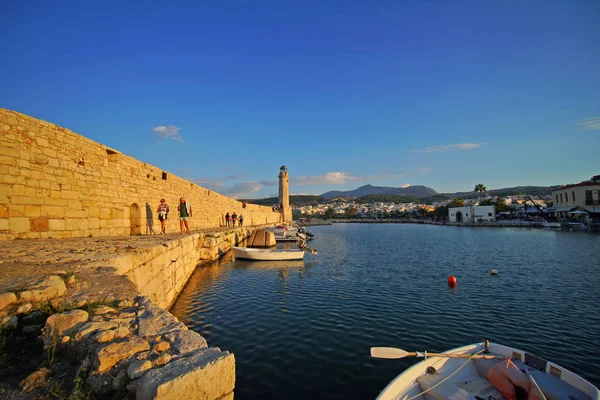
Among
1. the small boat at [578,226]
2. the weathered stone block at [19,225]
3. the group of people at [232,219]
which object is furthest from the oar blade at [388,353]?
the small boat at [578,226]

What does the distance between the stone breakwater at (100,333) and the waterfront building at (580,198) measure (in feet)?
241

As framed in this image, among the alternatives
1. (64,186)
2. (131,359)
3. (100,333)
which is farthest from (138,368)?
(64,186)

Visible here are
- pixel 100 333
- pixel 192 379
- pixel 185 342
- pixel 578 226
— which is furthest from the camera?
pixel 578 226

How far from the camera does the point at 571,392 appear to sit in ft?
14.8

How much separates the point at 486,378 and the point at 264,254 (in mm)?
15669

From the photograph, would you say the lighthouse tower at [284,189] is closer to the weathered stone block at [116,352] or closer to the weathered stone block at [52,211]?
the weathered stone block at [52,211]

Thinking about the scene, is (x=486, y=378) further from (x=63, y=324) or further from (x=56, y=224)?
(x=56, y=224)

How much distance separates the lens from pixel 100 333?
3.06 metres

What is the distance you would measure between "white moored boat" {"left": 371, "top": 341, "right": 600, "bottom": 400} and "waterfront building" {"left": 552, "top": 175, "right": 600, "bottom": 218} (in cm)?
6821

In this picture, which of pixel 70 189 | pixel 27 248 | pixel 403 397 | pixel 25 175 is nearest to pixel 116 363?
pixel 403 397

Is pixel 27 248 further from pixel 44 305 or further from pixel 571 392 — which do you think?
pixel 571 392

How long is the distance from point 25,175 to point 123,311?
22.0 feet

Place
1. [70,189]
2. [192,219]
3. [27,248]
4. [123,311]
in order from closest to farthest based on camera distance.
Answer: [123,311], [27,248], [70,189], [192,219]

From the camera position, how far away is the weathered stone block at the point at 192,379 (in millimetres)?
2369
